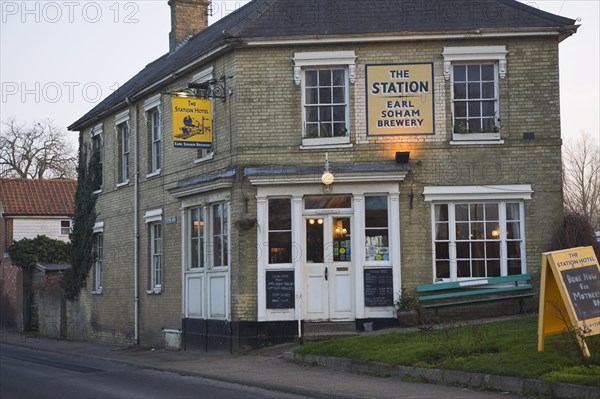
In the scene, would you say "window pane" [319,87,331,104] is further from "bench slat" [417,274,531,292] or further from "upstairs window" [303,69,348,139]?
"bench slat" [417,274,531,292]

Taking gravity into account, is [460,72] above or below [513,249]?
above

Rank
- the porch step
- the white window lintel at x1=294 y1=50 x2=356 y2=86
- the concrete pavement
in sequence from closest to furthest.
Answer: the concrete pavement
the porch step
the white window lintel at x1=294 y1=50 x2=356 y2=86

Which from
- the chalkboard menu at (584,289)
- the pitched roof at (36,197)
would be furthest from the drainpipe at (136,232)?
the pitched roof at (36,197)

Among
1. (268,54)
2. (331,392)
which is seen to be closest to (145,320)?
(268,54)

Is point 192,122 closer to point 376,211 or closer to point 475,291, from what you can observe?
point 376,211

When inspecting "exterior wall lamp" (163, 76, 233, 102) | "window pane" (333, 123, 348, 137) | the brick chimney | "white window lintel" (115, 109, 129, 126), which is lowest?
"window pane" (333, 123, 348, 137)

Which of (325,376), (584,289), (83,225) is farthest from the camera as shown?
(83,225)

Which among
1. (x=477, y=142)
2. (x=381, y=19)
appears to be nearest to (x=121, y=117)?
(x=381, y=19)

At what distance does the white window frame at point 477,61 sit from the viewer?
20.7 meters

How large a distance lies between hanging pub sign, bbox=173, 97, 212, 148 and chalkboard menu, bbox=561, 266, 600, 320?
35.5 feet

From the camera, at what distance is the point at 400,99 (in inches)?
821

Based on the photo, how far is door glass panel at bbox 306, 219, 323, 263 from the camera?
2100cm

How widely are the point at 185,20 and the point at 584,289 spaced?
21.3 meters

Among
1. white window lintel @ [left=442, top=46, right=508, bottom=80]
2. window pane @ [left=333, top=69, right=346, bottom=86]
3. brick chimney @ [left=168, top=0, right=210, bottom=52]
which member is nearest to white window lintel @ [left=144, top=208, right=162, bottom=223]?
window pane @ [left=333, top=69, right=346, bottom=86]
